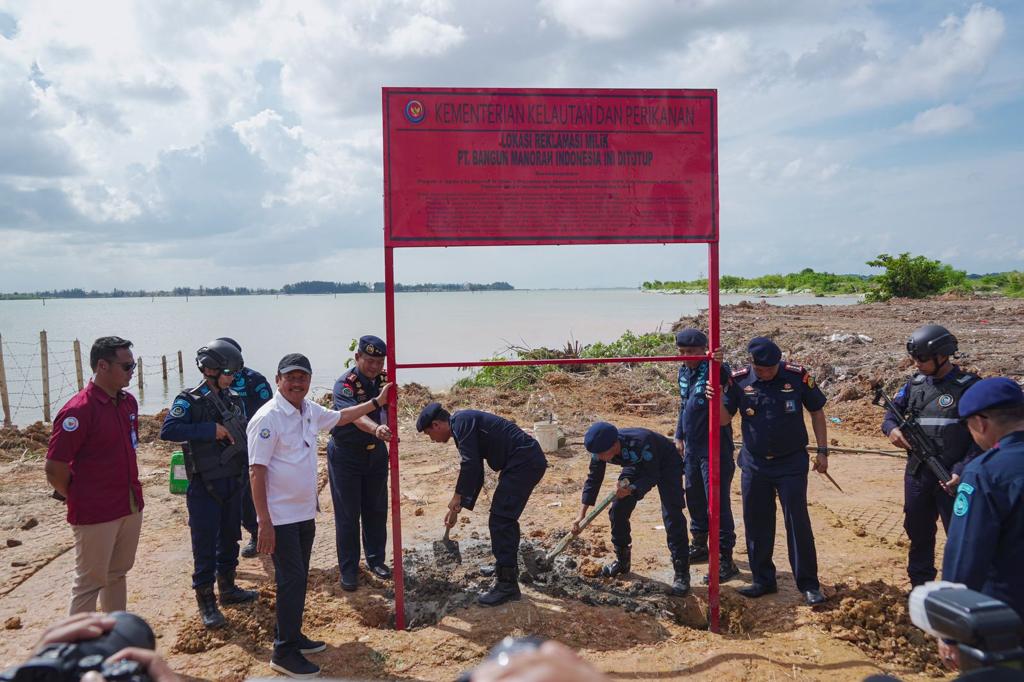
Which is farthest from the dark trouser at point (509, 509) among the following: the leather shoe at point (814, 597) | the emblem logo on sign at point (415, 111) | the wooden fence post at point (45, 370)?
the wooden fence post at point (45, 370)

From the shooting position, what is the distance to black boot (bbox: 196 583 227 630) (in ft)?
16.0

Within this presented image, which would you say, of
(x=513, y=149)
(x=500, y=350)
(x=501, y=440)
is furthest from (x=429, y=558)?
(x=500, y=350)

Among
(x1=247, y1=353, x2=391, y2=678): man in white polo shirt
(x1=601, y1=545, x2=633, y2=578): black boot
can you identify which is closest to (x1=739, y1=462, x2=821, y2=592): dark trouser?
(x1=601, y1=545, x2=633, y2=578): black boot

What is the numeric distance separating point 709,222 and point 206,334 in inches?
1530

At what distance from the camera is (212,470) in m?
5.03

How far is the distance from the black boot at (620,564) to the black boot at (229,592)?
2.84 m

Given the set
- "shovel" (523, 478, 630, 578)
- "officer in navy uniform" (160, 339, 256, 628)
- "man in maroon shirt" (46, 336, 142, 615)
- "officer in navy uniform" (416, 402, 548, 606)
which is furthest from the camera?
"shovel" (523, 478, 630, 578)

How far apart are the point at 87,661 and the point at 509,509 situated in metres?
4.01

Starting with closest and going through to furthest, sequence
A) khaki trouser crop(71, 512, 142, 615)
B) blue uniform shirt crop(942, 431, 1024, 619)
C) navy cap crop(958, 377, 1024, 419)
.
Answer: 1. blue uniform shirt crop(942, 431, 1024, 619)
2. navy cap crop(958, 377, 1024, 419)
3. khaki trouser crop(71, 512, 142, 615)

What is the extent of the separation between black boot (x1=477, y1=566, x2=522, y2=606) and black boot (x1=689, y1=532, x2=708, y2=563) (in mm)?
1780

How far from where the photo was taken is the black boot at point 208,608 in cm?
488

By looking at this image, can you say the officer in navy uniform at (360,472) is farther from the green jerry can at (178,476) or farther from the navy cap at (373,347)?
the green jerry can at (178,476)

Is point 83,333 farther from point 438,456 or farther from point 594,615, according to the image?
point 594,615

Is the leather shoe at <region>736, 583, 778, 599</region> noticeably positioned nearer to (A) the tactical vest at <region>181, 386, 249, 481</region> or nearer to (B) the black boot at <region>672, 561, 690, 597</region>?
(B) the black boot at <region>672, 561, 690, 597</region>
